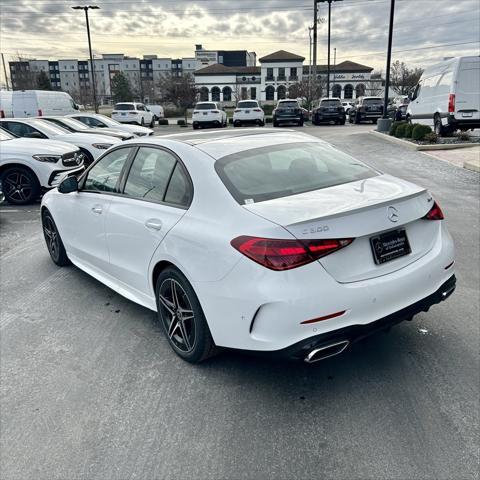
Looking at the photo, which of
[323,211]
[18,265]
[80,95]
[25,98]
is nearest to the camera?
[323,211]

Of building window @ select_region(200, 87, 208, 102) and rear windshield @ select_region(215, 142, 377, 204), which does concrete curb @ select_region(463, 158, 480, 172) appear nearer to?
rear windshield @ select_region(215, 142, 377, 204)

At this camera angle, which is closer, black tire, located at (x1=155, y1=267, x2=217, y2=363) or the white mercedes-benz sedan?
the white mercedes-benz sedan

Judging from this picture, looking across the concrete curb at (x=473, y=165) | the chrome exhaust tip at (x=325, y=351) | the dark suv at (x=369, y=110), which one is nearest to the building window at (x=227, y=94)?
the dark suv at (x=369, y=110)

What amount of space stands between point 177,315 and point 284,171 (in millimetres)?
1301

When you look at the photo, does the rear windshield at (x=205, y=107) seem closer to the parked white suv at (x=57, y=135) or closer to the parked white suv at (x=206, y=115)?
the parked white suv at (x=206, y=115)

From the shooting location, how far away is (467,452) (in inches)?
99.8

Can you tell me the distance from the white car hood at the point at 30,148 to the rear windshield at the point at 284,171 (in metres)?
7.18

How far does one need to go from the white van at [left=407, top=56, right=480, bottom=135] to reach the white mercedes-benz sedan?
1426 cm

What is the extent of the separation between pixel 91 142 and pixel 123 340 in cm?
968

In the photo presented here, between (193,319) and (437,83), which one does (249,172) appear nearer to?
(193,319)

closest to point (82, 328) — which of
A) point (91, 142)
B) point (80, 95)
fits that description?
point (91, 142)

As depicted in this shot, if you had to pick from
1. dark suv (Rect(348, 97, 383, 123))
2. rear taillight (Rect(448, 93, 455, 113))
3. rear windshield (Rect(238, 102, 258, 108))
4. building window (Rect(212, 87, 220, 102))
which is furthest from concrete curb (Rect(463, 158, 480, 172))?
building window (Rect(212, 87, 220, 102))

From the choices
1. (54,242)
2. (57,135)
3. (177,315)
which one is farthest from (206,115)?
(177,315)

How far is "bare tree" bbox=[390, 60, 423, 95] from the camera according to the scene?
2805 inches
